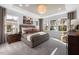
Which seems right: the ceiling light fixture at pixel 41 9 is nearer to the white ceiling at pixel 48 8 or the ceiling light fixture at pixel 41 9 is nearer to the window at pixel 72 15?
the white ceiling at pixel 48 8

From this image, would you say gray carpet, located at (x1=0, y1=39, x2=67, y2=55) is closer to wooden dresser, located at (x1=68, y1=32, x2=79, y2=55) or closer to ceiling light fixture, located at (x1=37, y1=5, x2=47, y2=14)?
wooden dresser, located at (x1=68, y1=32, x2=79, y2=55)

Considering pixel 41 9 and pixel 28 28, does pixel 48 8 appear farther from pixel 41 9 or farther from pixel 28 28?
pixel 28 28

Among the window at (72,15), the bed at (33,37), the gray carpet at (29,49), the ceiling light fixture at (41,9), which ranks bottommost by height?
the gray carpet at (29,49)

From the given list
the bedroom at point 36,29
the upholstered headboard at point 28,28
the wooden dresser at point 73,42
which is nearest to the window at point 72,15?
the bedroom at point 36,29

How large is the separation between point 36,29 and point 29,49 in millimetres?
444

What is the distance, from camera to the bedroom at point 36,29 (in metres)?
2.49

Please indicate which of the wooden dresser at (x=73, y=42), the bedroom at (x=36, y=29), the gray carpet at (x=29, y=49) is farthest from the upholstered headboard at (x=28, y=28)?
the wooden dresser at (x=73, y=42)

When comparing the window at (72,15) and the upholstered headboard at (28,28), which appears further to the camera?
the upholstered headboard at (28,28)

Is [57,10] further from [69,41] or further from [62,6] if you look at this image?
[69,41]

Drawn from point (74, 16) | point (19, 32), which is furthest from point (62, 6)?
point (19, 32)

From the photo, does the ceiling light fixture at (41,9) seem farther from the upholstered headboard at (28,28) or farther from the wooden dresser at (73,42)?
the wooden dresser at (73,42)

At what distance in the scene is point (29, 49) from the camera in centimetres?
248

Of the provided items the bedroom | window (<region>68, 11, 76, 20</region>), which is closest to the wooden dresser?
the bedroom

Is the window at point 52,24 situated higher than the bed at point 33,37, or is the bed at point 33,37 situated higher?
the window at point 52,24
